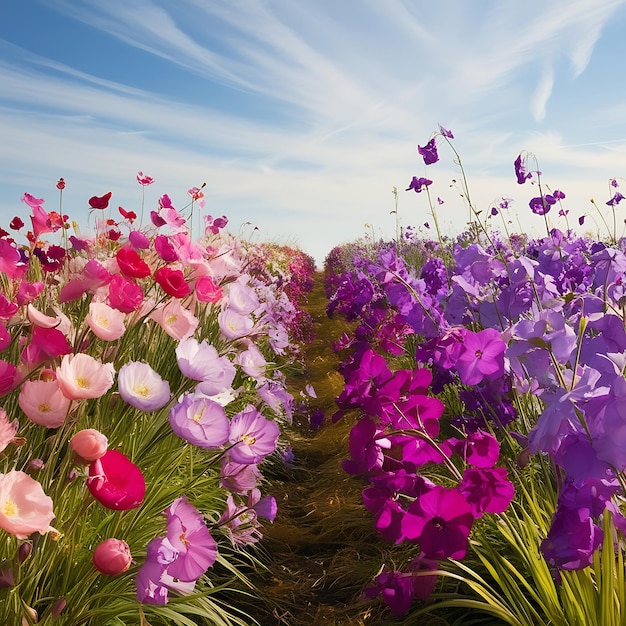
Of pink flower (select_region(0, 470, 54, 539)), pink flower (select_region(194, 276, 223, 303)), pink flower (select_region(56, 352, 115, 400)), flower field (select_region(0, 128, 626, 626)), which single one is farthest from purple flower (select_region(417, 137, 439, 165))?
pink flower (select_region(0, 470, 54, 539))

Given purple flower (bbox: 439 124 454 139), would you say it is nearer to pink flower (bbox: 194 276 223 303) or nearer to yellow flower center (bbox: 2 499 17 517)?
pink flower (bbox: 194 276 223 303)

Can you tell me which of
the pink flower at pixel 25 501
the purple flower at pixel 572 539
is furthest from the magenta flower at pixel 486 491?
the pink flower at pixel 25 501

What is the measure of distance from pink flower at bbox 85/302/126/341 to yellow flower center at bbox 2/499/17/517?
18.2 inches

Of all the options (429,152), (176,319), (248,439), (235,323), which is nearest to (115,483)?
(248,439)

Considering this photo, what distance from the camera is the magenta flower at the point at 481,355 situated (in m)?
1.46

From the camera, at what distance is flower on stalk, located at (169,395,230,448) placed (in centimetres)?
129

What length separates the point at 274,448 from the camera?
1.61 meters

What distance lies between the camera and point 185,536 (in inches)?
49.7

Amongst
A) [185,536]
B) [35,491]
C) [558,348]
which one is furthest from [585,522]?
[35,491]

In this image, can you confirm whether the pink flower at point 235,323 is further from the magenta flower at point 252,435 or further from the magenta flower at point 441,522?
the magenta flower at point 441,522

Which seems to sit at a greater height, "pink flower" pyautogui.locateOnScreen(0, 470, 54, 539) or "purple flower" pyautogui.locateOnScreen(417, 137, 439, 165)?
"purple flower" pyautogui.locateOnScreen(417, 137, 439, 165)

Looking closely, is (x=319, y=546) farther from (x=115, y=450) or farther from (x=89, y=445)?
(x=89, y=445)

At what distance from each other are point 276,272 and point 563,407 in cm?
683

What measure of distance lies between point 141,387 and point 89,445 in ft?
1.15
